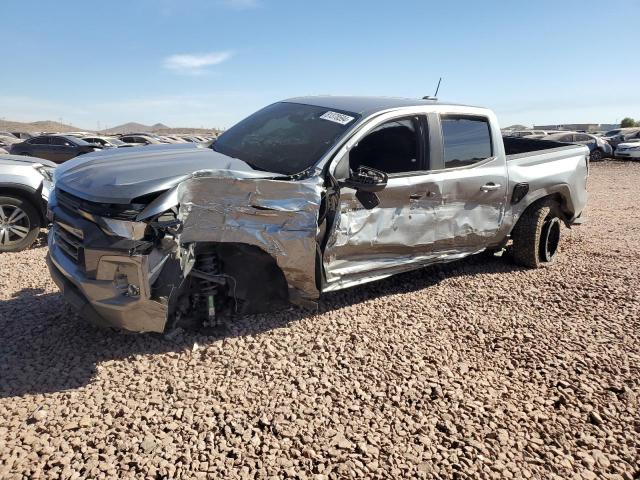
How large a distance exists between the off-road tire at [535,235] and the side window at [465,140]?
3.44 feet

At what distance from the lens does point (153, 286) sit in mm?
2924

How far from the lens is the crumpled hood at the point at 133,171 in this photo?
2.85m

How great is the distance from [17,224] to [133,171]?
3816 millimetres

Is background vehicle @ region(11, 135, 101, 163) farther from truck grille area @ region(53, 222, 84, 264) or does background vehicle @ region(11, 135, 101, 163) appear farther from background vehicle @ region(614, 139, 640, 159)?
background vehicle @ region(614, 139, 640, 159)

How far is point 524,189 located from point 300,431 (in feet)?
12.7

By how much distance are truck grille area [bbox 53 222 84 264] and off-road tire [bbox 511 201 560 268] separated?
15.1 feet

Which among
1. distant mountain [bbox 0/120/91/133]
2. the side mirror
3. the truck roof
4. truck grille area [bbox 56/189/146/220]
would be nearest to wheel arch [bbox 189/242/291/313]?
truck grille area [bbox 56/189/146/220]

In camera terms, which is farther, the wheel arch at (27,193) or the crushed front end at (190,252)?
the wheel arch at (27,193)

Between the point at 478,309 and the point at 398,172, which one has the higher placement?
the point at 398,172

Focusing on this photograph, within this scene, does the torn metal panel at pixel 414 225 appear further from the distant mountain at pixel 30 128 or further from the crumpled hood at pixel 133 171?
the distant mountain at pixel 30 128

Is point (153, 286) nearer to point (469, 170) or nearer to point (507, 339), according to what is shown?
point (507, 339)

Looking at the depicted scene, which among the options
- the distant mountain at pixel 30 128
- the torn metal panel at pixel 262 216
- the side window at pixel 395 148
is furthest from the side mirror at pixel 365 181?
the distant mountain at pixel 30 128

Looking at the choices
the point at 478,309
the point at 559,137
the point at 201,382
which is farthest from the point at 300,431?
the point at 559,137

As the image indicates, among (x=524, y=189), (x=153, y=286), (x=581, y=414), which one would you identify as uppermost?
(x=524, y=189)
